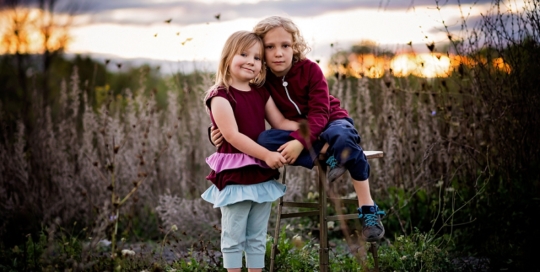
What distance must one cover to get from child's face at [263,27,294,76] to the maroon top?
0.61 feet

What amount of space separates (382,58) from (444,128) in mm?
894

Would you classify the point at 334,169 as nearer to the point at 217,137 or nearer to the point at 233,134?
the point at 233,134

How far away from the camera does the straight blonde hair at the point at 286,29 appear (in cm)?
320

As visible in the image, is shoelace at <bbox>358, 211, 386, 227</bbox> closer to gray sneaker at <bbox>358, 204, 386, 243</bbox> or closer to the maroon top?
gray sneaker at <bbox>358, 204, 386, 243</bbox>

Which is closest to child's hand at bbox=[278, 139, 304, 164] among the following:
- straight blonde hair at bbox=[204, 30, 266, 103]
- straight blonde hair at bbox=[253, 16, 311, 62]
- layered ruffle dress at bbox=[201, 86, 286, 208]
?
layered ruffle dress at bbox=[201, 86, 286, 208]

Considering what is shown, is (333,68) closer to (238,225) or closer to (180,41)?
(180,41)

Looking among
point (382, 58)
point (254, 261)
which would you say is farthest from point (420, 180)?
point (254, 261)

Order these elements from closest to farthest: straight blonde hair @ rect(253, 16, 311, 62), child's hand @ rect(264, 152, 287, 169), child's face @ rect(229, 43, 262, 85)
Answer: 1. child's hand @ rect(264, 152, 287, 169)
2. child's face @ rect(229, 43, 262, 85)
3. straight blonde hair @ rect(253, 16, 311, 62)

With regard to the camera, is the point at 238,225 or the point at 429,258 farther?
the point at 429,258

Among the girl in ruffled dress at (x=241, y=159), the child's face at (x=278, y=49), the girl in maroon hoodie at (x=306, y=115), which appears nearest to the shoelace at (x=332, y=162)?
the girl in maroon hoodie at (x=306, y=115)

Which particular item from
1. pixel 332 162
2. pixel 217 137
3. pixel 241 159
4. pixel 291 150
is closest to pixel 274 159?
pixel 291 150

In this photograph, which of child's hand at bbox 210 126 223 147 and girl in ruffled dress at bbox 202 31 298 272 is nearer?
girl in ruffled dress at bbox 202 31 298 272

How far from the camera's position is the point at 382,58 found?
5.46 meters

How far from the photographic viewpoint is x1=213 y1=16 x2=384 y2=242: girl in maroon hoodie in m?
3.04
